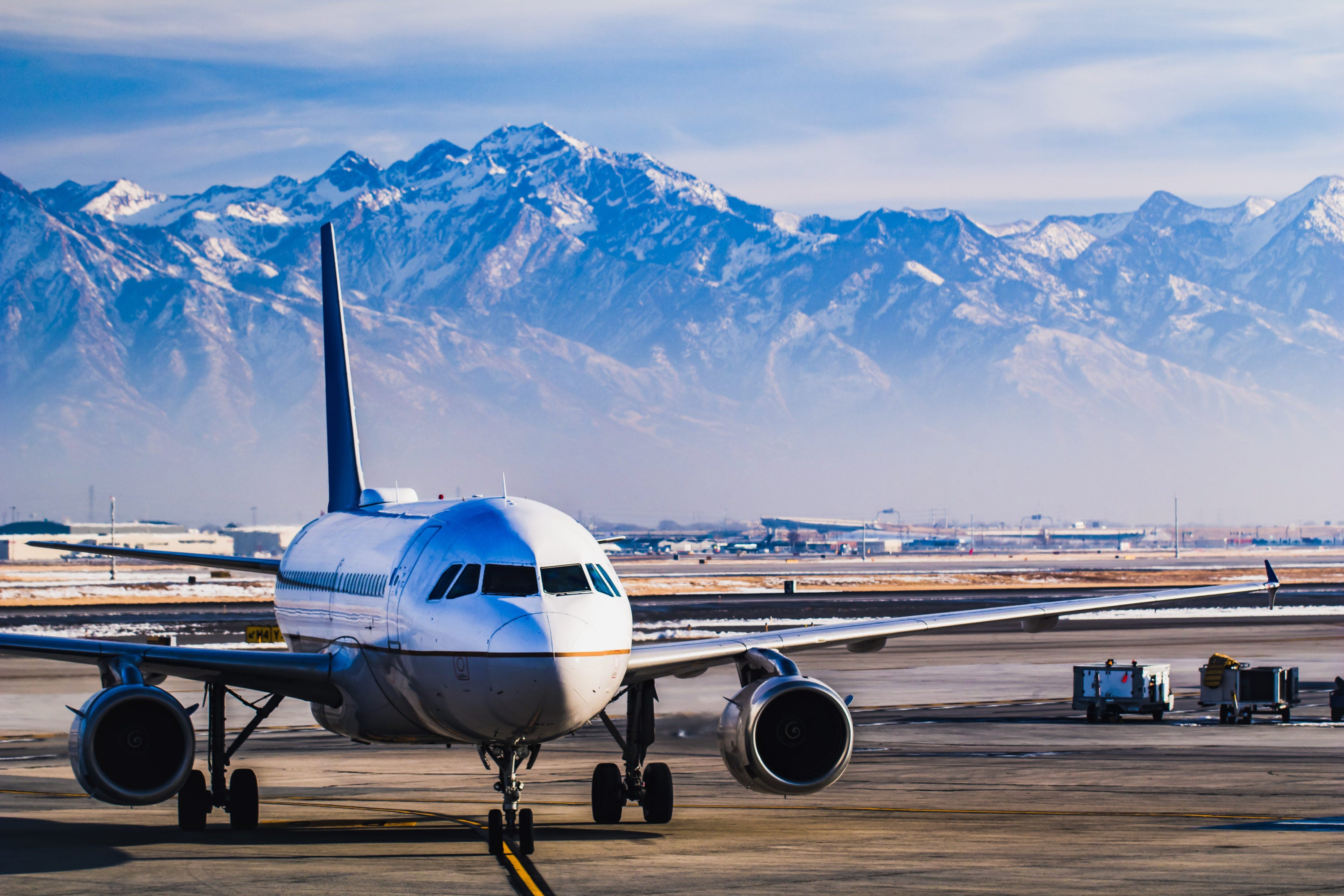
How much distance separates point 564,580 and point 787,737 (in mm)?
4334

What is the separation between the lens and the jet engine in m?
21.8

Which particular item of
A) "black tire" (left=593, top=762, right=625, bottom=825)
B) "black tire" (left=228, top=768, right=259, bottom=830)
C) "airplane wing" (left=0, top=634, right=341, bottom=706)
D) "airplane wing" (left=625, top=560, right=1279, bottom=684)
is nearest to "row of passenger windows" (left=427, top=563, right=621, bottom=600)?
"airplane wing" (left=625, top=560, right=1279, bottom=684)

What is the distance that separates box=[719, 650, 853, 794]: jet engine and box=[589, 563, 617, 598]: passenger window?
9.27 feet

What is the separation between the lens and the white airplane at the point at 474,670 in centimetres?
1945

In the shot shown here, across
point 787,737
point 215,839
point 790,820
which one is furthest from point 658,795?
point 215,839

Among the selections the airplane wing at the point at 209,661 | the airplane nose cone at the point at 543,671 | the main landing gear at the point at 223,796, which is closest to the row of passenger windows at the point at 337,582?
the airplane wing at the point at 209,661

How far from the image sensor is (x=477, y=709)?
19500 mm

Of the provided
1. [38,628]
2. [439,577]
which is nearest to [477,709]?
[439,577]

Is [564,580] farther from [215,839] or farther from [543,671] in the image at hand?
[215,839]

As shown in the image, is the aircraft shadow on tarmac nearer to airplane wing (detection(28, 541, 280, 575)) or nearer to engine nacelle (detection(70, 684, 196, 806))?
engine nacelle (detection(70, 684, 196, 806))

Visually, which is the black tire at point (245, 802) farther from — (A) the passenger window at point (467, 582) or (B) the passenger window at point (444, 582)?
(A) the passenger window at point (467, 582)

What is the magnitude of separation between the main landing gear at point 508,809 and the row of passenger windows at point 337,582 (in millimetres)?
2840

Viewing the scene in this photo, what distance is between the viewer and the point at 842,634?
24.4 metres

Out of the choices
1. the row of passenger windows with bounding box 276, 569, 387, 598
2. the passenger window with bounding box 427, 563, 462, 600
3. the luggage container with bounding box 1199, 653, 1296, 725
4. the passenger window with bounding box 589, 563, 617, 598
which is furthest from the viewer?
the luggage container with bounding box 1199, 653, 1296, 725
